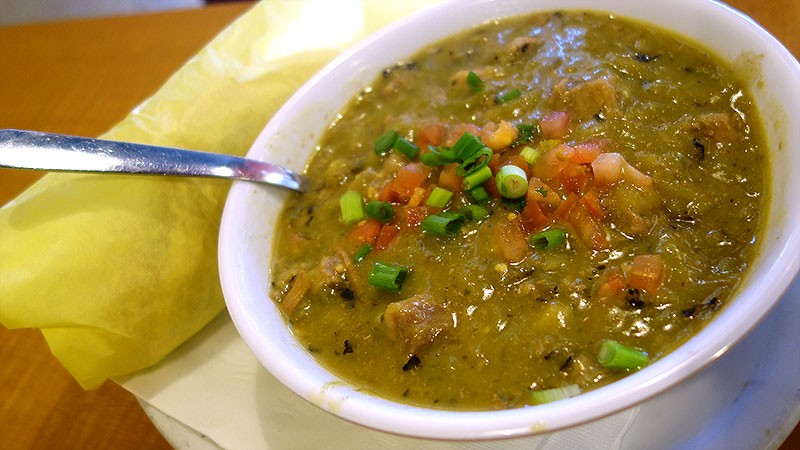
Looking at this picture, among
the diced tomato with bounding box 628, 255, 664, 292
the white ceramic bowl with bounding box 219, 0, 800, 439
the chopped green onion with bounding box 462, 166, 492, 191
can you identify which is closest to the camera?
the white ceramic bowl with bounding box 219, 0, 800, 439

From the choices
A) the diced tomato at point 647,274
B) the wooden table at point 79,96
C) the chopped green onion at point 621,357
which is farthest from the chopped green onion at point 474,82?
the wooden table at point 79,96

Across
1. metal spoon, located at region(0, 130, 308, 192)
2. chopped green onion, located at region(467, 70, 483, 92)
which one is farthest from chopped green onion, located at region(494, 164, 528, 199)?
metal spoon, located at region(0, 130, 308, 192)

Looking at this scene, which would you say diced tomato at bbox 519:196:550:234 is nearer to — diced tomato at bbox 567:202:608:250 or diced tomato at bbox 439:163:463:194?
diced tomato at bbox 567:202:608:250

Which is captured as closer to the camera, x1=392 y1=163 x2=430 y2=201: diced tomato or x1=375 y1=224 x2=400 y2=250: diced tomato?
x1=375 y1=224 x2=400 y2=250: diced tomato

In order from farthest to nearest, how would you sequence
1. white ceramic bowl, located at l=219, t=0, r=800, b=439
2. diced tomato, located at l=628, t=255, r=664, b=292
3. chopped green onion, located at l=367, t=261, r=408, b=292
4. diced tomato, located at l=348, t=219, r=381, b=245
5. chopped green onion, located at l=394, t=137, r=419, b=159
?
chopped green onion, located at l=394, t=137, r=419, b=159, diced tomato, located at l=348, t=219, r=381, b=245, chopped green onion, located at l=367, t=261, r=408, b=292, diced tomato, located at l=628, t=255, r=664, b=292, white ceramic bowl, located at l=219, t=0, r=800, b=439

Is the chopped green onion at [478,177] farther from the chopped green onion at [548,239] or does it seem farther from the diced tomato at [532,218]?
the chopped green onion at [548,239]

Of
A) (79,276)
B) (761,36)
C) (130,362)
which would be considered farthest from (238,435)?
(761,36)
